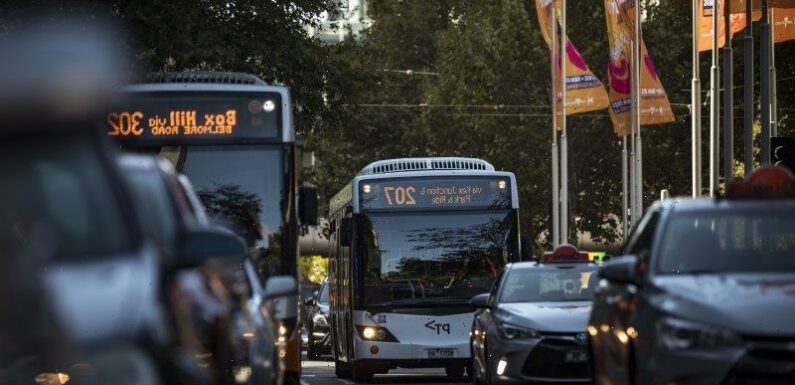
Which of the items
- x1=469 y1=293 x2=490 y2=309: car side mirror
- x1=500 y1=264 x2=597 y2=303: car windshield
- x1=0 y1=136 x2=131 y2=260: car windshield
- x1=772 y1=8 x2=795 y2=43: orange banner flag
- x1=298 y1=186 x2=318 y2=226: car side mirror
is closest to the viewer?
x1=0 y1=136 x2=131 y2=260: car windshield

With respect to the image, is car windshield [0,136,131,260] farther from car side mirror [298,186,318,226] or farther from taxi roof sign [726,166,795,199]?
car side mirror [298,186,318,226]

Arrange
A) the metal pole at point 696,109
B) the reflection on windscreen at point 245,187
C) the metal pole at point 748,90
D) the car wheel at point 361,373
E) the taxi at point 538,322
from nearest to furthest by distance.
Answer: the reflection on windscreen at point 245,187, the taxi at point 538,322, the car wheel at point 361,373, the metal pole at point 748,90, the metal pole at point 696,109

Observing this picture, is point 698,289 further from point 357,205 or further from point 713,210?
point 357,205

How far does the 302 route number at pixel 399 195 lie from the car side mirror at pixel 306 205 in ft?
26.5

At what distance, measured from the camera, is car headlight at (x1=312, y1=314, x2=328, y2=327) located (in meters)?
40.1

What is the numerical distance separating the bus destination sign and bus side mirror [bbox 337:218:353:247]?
0.93 ft

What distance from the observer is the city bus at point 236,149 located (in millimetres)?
18047

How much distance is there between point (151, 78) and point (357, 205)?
671 cm

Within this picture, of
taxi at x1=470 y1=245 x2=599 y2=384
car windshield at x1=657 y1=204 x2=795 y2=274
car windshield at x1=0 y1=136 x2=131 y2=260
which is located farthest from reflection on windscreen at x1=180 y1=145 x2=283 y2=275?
car windshield at x1=0 y1=136 x2=131 y2=260

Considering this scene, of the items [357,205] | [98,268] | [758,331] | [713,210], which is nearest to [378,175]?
[357,205]

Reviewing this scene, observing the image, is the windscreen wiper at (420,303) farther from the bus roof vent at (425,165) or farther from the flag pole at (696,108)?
the flag pole at (696,108)

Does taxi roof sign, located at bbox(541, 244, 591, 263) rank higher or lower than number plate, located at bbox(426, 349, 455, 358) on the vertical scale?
higher

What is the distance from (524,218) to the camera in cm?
7400

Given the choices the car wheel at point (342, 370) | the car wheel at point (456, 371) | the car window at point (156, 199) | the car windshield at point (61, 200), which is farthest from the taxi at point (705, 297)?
the car wheel at point (342, 370)
